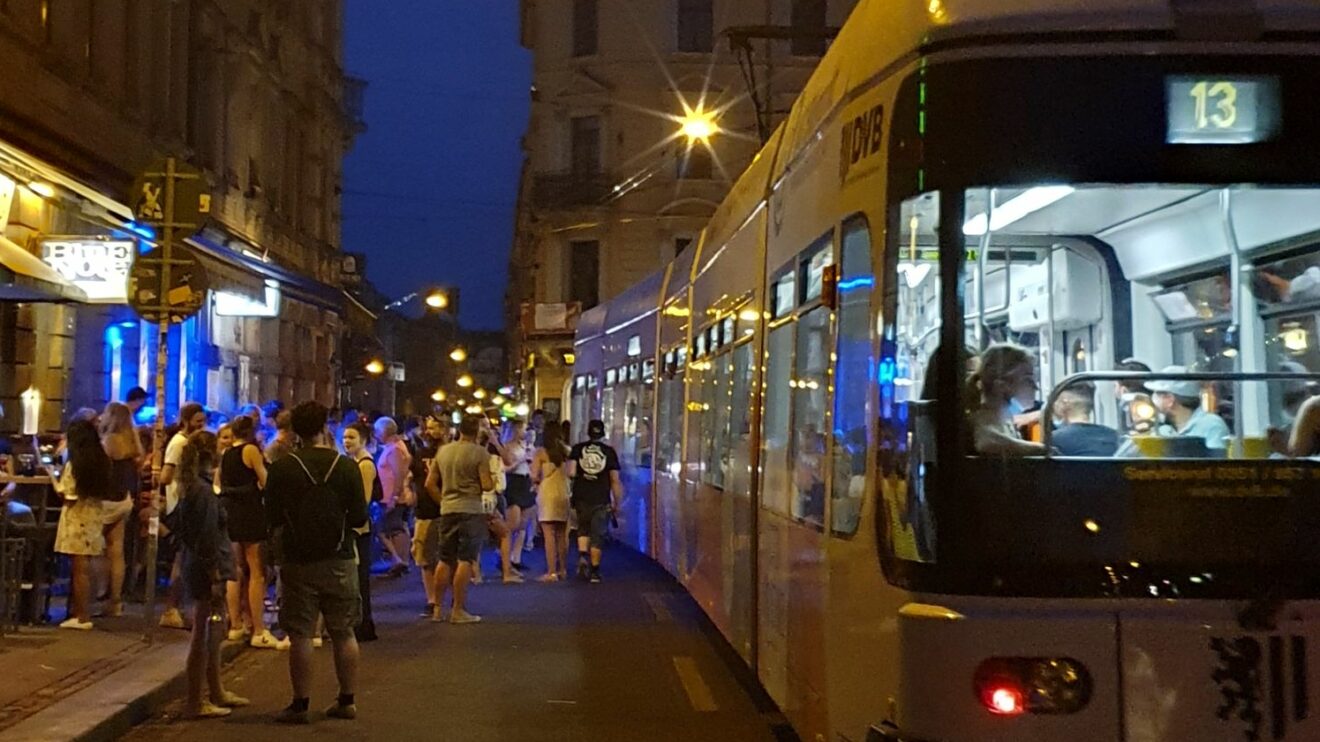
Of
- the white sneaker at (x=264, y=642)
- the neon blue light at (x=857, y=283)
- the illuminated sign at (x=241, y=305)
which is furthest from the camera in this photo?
the illuminated sign at (x=241, y=305)

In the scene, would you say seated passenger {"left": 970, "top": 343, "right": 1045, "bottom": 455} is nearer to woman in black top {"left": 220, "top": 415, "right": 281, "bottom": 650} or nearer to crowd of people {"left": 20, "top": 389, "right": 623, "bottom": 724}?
crowd of people {"left": 20, "top": 389, "right": 623, "bottom": 724}

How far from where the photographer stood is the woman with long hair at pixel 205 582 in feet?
29.8

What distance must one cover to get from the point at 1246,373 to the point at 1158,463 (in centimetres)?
43

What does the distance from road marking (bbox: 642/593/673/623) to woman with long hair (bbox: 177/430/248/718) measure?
16.7ft

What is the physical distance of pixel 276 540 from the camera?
9.01 metres

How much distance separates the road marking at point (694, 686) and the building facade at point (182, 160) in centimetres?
538

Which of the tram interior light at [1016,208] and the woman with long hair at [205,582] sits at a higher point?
the tram interior light at [1016,208]

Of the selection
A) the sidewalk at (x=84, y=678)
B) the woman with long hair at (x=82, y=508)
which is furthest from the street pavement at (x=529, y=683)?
the woman with long hair at (x=82, y=508)

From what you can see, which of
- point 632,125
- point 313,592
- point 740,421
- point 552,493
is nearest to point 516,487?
point 552,493

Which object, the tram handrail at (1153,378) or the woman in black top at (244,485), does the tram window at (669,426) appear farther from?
the tram handrail at (1153,378)

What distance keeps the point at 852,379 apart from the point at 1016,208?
0.92m

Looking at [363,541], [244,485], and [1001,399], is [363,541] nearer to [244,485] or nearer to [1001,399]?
[244,485]

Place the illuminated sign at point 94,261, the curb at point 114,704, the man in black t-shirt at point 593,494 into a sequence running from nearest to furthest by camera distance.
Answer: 1. the curb at point 114,704
2. the illuminated sign at point 94,261
3. the man in black t-shirt at point 593,494

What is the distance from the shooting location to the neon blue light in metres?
5.39
